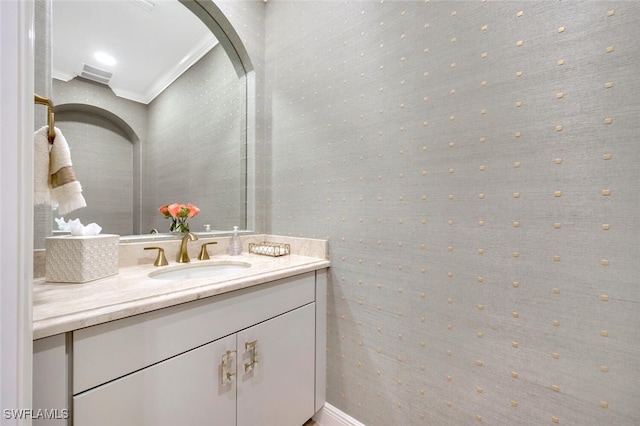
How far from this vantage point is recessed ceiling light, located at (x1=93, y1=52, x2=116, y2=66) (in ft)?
3.92

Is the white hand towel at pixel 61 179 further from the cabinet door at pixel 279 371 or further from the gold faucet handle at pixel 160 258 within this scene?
the cabinet door at pixel 279 371

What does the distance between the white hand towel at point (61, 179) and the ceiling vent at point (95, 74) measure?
66 centimetres

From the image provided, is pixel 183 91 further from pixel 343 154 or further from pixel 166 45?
pixel 343 154

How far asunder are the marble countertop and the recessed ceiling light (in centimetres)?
99

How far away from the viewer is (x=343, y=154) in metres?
1.29

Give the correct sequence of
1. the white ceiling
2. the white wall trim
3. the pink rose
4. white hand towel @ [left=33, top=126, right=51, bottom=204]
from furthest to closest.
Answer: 1. the pink rose
2. the white ceiling
3. white hand towel @ [left=33, top=126, right=51, bottom=204]
4. the white wall trim

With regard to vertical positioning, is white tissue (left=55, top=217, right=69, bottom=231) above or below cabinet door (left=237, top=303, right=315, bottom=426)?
above

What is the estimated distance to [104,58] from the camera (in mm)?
1223

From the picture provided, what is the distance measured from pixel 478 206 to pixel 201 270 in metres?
1.27

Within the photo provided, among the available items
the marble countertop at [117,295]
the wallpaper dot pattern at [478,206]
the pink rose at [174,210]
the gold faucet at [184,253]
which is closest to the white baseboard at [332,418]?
the wallpaper dot pattern at [478,206]

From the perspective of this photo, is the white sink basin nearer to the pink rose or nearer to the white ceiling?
the pink rose

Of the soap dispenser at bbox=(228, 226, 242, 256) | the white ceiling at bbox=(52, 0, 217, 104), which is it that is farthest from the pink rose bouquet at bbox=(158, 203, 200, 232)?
the white ceiling at bbox=(52, 0, 217, 104)

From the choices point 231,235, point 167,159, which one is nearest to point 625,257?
point 231,235

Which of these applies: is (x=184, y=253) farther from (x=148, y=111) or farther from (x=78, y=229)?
(x=148, y=111)
